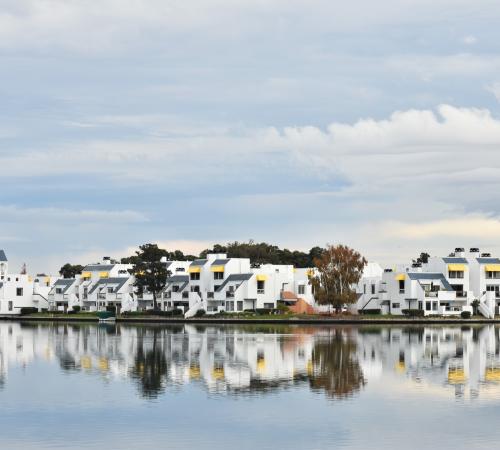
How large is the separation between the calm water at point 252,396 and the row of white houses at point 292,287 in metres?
47.6

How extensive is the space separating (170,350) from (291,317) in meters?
52.6

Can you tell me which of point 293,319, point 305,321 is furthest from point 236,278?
point 305,321

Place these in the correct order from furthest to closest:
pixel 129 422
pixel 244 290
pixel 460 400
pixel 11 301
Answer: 1. pixel 11 301
2. pixel 244 290
3. pixel 460 400
4. pixel 129 422

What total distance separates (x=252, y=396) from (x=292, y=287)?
8872cm

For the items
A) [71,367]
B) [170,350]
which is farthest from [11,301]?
[71,367]

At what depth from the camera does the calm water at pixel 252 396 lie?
105 ft

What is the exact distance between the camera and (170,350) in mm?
67625

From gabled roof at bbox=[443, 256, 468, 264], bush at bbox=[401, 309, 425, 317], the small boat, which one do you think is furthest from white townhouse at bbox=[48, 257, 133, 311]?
gabled roof at bbox=[443, 256, 468, 264]

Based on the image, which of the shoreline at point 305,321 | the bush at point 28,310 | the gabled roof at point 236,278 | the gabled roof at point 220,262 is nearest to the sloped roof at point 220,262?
the gabled roof at point 220,262

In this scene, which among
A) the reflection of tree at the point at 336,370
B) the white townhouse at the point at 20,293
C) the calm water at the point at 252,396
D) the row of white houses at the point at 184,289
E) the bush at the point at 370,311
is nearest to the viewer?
the calm water at the point at 252,396

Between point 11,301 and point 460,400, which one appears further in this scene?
point 11,301

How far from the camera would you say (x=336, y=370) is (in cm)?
5256

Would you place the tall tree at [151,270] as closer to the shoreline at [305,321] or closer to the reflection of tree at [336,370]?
the shoreline at [305,321]

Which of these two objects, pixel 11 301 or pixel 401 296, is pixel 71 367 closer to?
pixel 401 296
